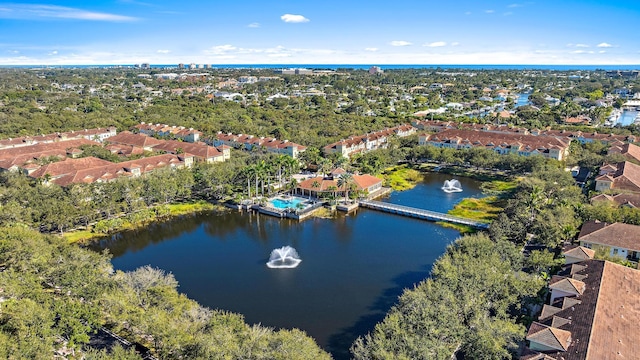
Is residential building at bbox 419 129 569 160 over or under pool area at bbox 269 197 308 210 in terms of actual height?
over

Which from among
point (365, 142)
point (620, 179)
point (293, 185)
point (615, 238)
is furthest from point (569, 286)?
point (365, 142)

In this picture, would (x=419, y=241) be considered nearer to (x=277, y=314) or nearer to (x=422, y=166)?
(x=277, y=314)

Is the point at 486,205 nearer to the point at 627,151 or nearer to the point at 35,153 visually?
the point at 627,151

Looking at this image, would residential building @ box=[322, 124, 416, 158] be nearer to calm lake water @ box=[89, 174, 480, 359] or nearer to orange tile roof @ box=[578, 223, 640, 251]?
calm lake water @ box=[89, 174, 480, 359]

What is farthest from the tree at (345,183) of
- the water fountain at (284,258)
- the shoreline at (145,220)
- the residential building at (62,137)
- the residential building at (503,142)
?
the residential building at (62,137)

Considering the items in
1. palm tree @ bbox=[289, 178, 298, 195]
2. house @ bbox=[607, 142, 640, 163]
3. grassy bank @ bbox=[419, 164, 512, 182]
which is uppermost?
house @ bbox=[607, 142, 640, 163]

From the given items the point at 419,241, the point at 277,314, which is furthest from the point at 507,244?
the point at 277,314

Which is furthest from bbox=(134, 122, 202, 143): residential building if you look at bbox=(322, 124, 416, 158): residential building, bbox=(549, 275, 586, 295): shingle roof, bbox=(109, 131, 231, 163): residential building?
bbox=(549, 275, 586, 295): shingle roof
